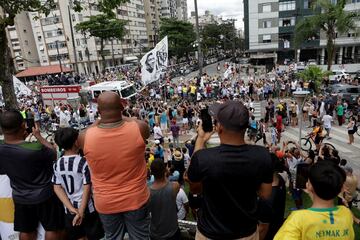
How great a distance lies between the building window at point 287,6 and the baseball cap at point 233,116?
183 feet

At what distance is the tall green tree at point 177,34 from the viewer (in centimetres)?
6169

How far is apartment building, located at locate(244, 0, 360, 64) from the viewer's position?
1972 inches

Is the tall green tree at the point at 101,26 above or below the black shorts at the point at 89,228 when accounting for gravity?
above

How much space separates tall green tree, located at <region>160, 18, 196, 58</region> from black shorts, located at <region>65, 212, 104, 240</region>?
6058cm

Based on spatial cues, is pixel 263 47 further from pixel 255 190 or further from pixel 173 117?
pixel 255 190

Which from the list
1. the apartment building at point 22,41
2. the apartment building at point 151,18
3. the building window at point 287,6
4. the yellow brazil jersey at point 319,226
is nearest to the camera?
the yellow brazil jersey at point 319,226

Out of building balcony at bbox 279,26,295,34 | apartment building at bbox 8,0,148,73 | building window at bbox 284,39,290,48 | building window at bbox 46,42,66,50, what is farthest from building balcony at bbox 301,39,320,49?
building window at bbox 46,42,66,50

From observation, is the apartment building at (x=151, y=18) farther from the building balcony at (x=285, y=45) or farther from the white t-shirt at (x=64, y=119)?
the white t-shirt at (x=64, y=119)

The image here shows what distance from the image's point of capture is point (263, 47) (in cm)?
5397

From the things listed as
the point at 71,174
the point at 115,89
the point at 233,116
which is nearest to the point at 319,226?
the point at 233,116

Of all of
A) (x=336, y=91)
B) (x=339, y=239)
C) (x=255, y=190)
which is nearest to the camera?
(x=339, y=239)

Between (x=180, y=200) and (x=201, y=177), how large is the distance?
304 cm

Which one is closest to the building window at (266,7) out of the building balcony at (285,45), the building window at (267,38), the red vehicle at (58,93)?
the building window at (267,38)

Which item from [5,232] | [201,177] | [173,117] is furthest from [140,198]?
[173,117]
